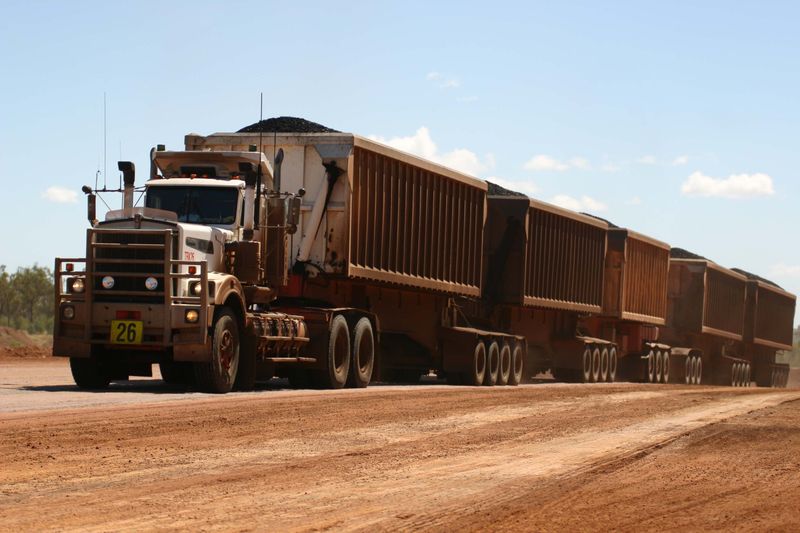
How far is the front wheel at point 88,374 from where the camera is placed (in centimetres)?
1839

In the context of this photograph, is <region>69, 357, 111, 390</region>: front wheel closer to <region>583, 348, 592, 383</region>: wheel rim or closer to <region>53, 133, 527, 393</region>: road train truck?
<region>53, 133, 527, 393</region>: road train truck

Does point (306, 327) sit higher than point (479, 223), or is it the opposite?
point (479, 223)

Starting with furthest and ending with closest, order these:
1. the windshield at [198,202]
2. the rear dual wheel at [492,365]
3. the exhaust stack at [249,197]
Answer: the rear dual wheel at [492,365] → the exhaust stack at [249,197] → the windshield at [198,202]

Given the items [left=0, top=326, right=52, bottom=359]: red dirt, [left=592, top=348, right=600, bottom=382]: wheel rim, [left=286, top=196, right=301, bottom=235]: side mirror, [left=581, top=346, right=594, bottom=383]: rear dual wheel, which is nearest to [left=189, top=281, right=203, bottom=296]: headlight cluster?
[left=286, top=196, right=301, bottom=235]: side mirror

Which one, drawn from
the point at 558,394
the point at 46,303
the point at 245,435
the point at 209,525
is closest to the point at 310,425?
the point at 245,435

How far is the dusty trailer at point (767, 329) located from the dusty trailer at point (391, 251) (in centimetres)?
2658

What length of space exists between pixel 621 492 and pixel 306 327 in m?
12.1

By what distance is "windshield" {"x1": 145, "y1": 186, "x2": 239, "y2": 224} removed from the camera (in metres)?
18.9

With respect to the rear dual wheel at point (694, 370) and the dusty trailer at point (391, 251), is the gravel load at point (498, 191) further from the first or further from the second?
the rear dual wheel at point (694, 370)

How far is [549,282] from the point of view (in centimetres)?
3170

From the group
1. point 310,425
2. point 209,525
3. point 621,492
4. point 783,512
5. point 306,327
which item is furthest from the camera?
point 306,327

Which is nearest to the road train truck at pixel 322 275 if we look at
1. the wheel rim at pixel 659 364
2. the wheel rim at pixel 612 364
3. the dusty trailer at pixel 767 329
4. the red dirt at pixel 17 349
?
the wheel rim at pixel 612 364

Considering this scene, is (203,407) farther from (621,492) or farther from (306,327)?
(621,492)

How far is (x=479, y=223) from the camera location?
92.6 feet
